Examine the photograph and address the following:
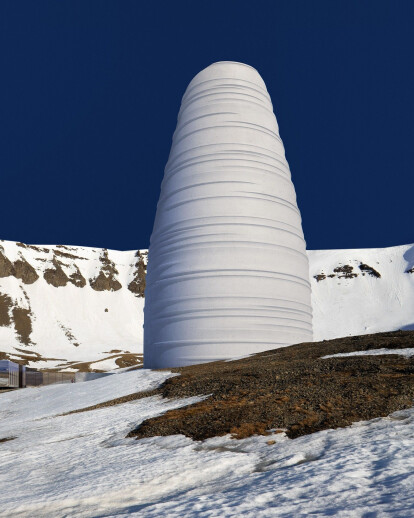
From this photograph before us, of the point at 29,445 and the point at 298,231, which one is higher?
the point at 298,231

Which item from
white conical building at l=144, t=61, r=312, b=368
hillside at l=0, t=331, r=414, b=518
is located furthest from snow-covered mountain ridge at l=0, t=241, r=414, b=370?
hillside at l=0, t=331, r=414, b=518

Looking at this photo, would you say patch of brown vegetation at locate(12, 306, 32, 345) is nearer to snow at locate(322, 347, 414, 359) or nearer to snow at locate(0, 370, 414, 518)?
snow at locate(322, 347, 414, 359)

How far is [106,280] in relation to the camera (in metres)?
115

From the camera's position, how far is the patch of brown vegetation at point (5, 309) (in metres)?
97.2

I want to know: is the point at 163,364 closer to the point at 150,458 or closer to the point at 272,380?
the point at 272,380

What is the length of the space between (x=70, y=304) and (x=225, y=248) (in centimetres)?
9553

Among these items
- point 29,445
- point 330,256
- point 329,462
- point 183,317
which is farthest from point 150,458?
point 330,256

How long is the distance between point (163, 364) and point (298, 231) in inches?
287

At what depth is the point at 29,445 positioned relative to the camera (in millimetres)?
6762

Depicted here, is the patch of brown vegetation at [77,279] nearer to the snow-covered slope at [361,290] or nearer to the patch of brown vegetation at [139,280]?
the patch of brown vegetation at [139,280]

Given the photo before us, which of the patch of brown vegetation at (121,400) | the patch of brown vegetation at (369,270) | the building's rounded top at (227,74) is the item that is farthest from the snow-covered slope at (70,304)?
the patch of brown vegetation at (121,400)

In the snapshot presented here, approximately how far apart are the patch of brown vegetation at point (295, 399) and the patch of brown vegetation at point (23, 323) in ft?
301

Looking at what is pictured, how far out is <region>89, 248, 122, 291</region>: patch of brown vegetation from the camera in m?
115

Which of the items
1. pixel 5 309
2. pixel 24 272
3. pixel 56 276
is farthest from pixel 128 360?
pixel 24 272
